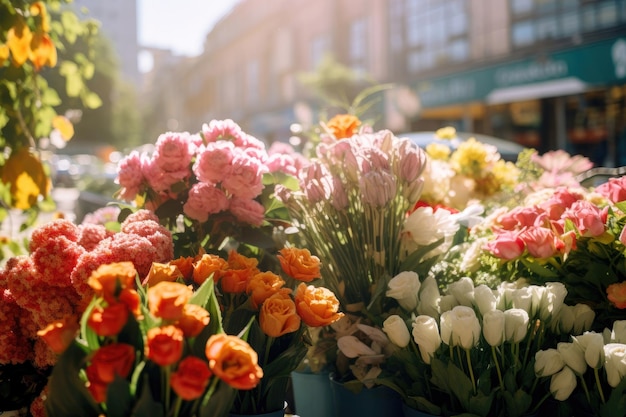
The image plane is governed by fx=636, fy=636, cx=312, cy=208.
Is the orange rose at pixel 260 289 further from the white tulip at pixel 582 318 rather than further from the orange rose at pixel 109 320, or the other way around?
the white tulip at pixel 582 318

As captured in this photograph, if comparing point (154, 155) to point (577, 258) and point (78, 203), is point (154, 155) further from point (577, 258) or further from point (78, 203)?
point (78, 203)

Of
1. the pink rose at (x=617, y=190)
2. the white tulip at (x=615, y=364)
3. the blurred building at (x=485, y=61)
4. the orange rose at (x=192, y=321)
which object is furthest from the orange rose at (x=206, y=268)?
the blurred building at (x=485, y=61)

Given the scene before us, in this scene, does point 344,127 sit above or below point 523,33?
below

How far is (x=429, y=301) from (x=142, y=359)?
634 millimetres

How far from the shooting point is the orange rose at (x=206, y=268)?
1.17 meters

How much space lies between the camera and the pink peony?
Result: 150cm

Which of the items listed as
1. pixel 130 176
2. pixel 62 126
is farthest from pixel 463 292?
pixel 62 126

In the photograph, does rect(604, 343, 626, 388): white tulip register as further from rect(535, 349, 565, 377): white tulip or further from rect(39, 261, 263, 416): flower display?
rect(39, 261, 263, 416): flower display

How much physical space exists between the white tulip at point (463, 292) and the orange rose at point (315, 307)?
11.1 inches

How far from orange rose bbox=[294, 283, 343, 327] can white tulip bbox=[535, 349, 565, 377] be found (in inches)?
14.5

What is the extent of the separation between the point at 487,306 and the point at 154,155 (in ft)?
2.95

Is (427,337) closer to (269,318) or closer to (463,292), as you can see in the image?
(463,292)

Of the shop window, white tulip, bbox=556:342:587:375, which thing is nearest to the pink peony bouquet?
white tulip, bbox=556:342:587:375

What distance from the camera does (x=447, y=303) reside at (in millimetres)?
1281
